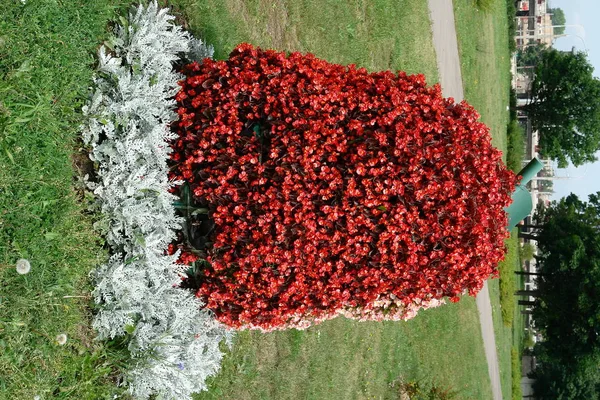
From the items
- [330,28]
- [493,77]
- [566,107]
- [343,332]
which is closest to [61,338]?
[343,332]

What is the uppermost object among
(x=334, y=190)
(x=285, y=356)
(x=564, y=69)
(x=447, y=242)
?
(x=564, y=69)

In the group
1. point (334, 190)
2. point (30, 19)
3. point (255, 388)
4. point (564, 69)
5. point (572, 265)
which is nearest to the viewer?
point (30, 19)

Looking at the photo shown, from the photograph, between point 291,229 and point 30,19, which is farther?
point 291,229

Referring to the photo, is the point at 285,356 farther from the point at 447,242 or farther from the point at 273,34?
the point at 273,34

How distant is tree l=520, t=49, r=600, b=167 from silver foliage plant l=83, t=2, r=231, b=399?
25.5 m

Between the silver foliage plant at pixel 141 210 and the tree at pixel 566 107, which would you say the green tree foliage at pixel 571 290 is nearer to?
the tree at pixel 566 107

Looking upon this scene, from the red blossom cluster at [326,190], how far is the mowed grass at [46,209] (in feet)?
3.52

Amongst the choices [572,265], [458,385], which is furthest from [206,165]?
[572,265]

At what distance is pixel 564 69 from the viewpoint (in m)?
27.2

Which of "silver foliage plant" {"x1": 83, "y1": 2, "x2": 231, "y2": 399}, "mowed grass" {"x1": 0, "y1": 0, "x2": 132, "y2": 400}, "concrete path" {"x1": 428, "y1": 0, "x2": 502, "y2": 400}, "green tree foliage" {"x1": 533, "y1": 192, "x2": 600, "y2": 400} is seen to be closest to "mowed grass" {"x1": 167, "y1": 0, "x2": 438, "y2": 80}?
"concrete path" {"x1": 428, "y1": 0, "x2": 502, "y2": 400}

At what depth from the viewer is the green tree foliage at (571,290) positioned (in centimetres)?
1719

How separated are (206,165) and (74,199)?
1231mm

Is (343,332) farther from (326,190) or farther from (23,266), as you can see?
(23,266)

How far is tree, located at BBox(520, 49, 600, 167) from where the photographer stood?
26469 millimetres
